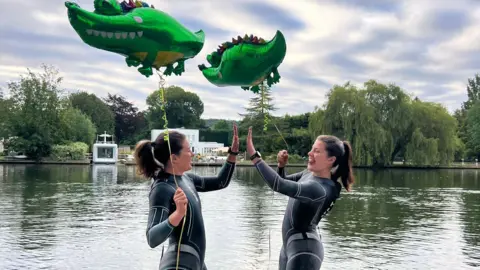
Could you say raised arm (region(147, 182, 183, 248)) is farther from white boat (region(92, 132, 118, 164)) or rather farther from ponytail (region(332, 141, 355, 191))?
A: white boat (region(92, 132, 118, 164))

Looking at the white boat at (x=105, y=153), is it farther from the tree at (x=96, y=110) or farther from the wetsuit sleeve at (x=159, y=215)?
the wetsuit sleeve at (x=159, y=215)

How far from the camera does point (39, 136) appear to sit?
50.5 metres

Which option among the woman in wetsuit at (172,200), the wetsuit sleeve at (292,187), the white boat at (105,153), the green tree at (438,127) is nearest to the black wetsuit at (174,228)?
the woman in wetsuit at (172,200)

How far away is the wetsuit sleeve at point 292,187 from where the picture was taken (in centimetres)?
365

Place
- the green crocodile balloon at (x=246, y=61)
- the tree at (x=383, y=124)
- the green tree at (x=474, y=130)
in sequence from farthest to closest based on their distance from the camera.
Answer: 1. the green tree at (x=474, y=130)
2. the tree at (x=383, y=124)
3. the green crocodile balloon at (x=246, y=61)

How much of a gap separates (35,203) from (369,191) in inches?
548

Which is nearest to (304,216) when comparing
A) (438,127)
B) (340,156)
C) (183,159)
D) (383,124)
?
(340,156)

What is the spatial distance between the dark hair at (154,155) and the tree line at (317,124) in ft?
73.7

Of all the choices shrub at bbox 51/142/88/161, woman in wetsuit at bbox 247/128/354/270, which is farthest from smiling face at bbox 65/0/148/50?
shrub at bbox 51/142/88/161

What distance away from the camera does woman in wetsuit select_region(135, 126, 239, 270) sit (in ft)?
10.6

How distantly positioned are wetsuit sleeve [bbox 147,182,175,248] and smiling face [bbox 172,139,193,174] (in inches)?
7.3

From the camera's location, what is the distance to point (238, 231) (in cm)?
1208

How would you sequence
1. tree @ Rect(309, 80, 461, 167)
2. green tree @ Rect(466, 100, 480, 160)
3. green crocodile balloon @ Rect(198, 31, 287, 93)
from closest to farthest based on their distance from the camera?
green crocodile balloon @ Rect(198, 31, 287, 93) < tree @ Rect(309, 80, 461, 167) < green tree @ Rect(466, 100, 480, 160)

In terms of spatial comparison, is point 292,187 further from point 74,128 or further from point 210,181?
point 74,128
